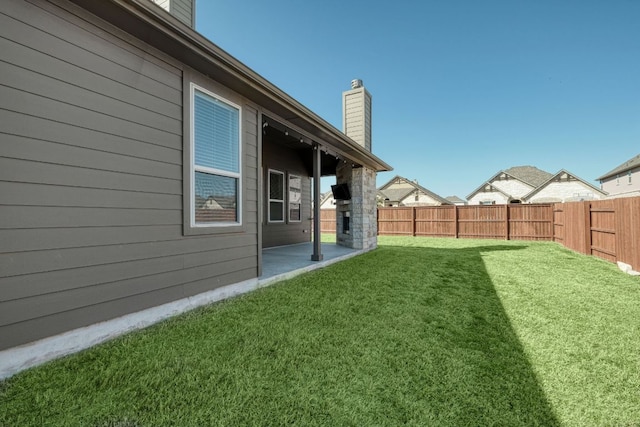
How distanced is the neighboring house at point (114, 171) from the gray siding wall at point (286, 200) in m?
3.82

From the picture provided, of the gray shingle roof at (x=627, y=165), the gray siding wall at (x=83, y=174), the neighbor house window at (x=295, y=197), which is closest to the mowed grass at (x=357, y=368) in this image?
the gray siding wall at (x=83, y=174)

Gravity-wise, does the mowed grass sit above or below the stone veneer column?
below

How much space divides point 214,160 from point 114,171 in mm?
1170

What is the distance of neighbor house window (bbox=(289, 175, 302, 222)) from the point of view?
879cm

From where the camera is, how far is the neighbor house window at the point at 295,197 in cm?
879

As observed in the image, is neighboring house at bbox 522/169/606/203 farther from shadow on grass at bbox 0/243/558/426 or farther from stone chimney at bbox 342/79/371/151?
shadow on grass at bbox 0/243/558/426

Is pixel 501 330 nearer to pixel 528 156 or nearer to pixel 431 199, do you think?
pixel 431 199

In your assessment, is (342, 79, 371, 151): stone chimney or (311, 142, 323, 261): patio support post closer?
(311, 142, 323, 261): patio support post

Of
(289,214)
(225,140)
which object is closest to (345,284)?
(225,140)

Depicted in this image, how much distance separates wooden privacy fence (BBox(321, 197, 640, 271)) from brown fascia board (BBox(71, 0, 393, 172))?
6859 millimetres

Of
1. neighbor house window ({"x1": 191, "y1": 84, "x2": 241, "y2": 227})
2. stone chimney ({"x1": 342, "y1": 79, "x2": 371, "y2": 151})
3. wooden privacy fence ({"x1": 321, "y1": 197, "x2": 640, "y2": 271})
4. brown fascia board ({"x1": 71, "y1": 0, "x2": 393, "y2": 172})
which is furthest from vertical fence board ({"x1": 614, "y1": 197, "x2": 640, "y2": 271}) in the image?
neighbor house window ({"x1": 191, "y1": 84, "x2": 241, "y2": 227})

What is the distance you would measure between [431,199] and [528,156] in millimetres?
11287

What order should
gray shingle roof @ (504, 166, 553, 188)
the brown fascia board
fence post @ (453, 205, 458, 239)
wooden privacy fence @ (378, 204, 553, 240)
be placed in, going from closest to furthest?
the brown fascia board
wooden privacy fence @ (378, 204, 553, 240)
fence post @ (453, 205, 458, 239)
gray shingle roof @ (504, 166, 553, 188)

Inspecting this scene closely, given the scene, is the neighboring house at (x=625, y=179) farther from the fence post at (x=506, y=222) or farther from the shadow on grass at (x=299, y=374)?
the shadow on grass at (x=299, y=374)
